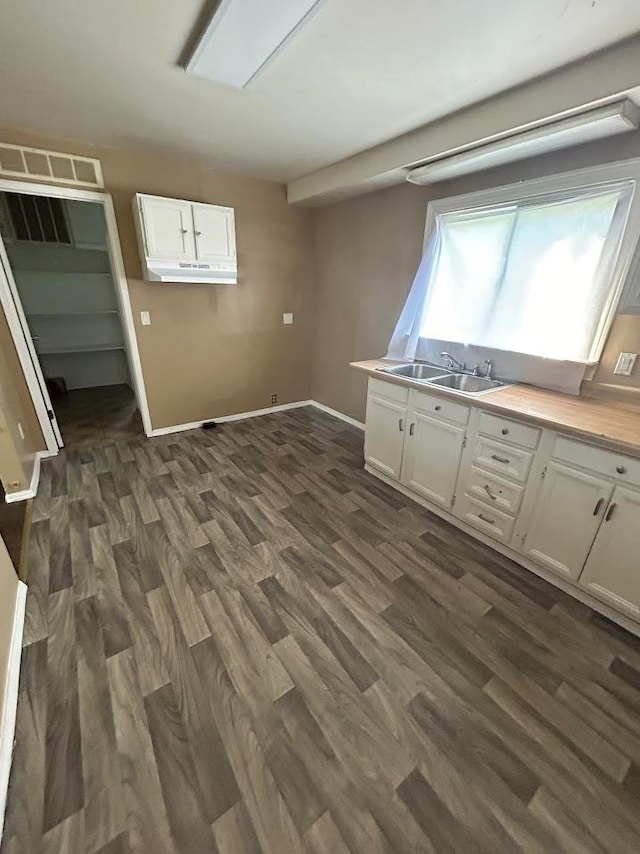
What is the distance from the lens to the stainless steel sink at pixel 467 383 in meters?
2.51

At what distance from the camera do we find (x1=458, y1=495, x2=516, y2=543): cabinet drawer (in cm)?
212

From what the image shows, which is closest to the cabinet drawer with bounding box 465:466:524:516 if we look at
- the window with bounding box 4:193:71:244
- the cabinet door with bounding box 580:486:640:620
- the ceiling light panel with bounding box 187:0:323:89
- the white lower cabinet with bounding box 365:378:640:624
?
the white lower cabinet with bounding box 365:378:640:624

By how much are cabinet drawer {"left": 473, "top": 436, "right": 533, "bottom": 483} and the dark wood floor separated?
1.78ft

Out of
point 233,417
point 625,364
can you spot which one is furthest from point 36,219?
point 625,364

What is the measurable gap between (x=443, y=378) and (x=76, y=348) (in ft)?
15.8

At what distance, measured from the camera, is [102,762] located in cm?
119

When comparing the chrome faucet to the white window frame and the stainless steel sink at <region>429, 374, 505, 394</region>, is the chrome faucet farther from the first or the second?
the white window frame

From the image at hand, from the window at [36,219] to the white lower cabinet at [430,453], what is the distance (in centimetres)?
503

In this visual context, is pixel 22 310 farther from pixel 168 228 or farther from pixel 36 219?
pixel 36 219

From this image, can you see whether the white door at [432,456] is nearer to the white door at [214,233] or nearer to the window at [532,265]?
the window at [532,265]

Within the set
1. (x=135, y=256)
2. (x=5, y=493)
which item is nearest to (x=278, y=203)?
(x=135, y=256)

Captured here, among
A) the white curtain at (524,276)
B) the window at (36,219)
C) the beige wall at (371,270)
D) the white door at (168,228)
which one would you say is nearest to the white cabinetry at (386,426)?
the white curtain at (524,276)

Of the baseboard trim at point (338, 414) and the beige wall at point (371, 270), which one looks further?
the baseboard trim at point (338, 414)

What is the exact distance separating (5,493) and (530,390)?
Answer: 380 centimetres
